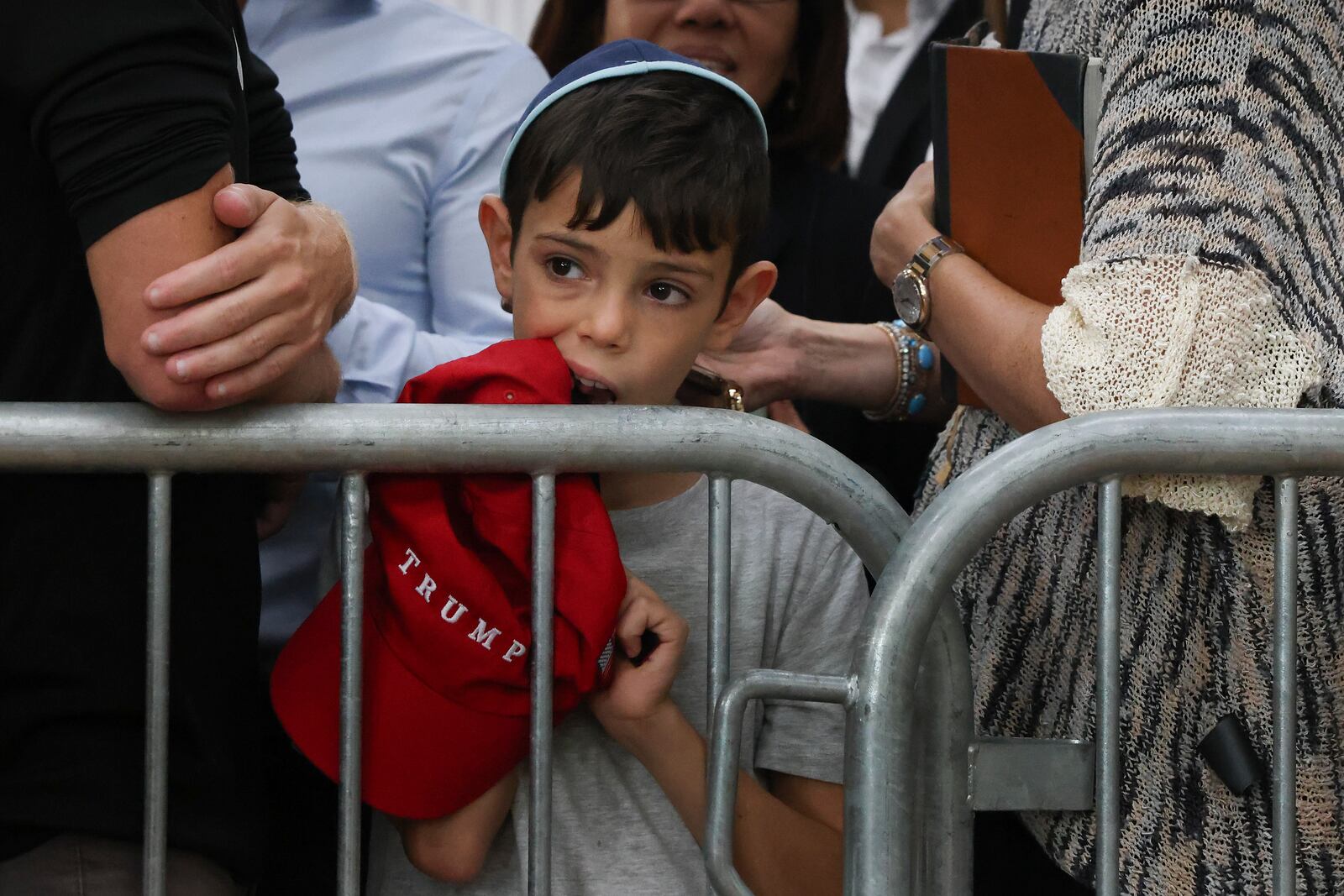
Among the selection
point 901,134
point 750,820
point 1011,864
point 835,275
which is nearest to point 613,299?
point 750,820

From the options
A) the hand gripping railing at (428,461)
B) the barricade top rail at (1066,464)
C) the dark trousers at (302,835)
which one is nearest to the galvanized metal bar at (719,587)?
the hand gripping railing at (428,461)

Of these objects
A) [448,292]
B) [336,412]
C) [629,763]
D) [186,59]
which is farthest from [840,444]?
[186,59]

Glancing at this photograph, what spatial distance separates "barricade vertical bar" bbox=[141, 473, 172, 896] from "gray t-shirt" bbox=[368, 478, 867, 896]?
0.33 m

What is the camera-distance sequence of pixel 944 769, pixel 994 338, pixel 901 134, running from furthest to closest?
1. pixel 901 134
2. pixel 994 338
3. pixel 944 769

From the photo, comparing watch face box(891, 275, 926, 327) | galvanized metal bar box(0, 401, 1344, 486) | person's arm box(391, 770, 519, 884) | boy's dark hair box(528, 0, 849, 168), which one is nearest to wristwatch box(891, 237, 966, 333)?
watch face box(891, 275, 926, 327)

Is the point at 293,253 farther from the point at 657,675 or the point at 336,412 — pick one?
the point at 657,675

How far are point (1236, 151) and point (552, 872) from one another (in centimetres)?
100

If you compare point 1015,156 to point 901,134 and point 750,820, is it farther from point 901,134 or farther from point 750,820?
point 901,134

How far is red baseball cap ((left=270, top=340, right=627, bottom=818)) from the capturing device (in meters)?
1.49

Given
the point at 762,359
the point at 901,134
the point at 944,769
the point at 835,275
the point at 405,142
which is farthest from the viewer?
the point at 901,134

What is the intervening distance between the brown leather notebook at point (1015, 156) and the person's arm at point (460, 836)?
822mm

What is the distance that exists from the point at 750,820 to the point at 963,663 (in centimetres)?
28

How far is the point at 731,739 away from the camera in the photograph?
4.84ft

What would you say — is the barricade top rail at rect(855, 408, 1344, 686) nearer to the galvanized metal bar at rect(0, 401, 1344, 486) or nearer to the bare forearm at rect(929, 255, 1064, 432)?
the galvanized metal bar at rect(0, 401, 1344, 486)
